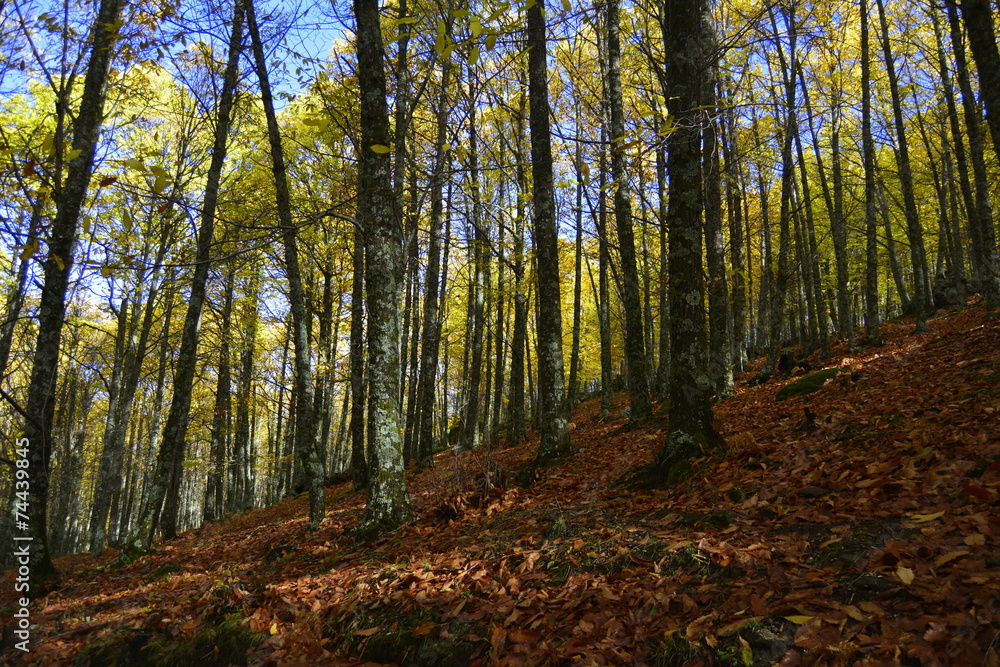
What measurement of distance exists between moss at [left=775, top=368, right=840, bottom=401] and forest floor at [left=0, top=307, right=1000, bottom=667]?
142 centimetres

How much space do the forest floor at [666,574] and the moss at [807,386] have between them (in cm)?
142

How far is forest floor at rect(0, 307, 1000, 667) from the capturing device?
2.60m

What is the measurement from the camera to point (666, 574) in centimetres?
345

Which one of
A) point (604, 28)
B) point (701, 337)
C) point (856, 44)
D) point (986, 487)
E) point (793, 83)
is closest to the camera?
point (986, 487)

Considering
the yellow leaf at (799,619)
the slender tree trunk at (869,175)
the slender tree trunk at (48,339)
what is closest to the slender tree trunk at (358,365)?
the slender tree trunk at (48,339)

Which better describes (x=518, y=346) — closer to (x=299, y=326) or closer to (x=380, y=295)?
(x=299, y=326)

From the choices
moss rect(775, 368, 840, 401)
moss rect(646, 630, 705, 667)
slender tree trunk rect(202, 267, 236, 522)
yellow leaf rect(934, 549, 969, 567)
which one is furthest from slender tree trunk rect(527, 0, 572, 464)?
slender tree trunk rect(202, 267, 236, 522)

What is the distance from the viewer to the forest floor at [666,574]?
260cm

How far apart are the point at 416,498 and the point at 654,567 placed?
18.6 ft

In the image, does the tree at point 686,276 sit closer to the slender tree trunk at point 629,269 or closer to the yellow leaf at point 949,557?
the yellow leaf at point 949,557

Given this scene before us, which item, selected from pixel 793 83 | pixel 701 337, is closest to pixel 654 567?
pixel 701 337

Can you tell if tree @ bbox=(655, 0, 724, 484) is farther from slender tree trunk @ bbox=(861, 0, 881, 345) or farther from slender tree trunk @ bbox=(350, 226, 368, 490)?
slender tree trunk @ bbox=(861, 0, 881, 345)

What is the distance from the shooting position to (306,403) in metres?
8.33

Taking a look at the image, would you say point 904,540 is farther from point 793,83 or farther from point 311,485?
point 793,83
